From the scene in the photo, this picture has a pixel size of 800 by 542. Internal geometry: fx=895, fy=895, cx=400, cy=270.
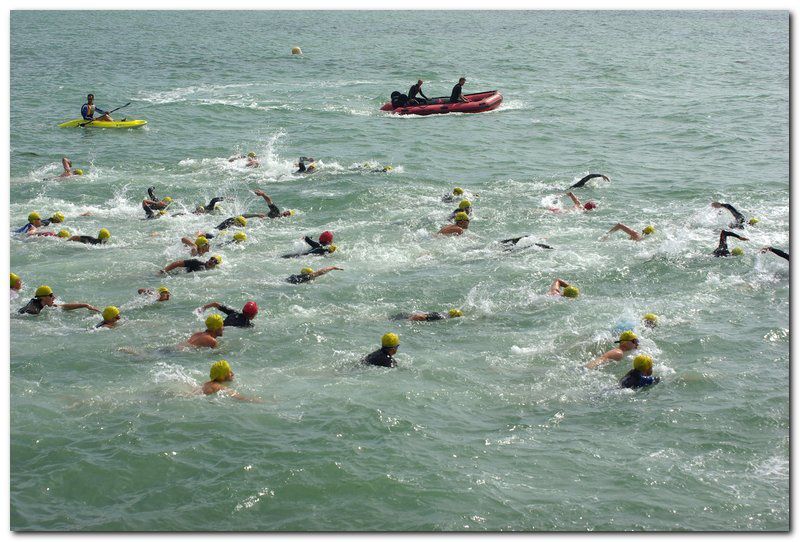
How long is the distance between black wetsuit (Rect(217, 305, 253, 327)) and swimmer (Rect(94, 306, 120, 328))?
1.83m

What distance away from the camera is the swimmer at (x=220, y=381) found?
42.1 feet

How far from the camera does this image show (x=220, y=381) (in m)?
13.1

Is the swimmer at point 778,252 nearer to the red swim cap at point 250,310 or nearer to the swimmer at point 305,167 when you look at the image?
the red swim cap at point 250,310

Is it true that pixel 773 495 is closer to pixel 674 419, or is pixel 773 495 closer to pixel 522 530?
pixel 674 419

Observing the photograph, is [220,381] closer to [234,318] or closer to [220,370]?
[220,370]

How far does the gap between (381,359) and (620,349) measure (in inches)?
150

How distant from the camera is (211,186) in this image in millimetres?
25688

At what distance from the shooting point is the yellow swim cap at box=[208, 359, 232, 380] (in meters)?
13.0

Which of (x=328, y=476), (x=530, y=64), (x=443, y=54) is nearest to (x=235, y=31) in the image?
(x=443, y=54)

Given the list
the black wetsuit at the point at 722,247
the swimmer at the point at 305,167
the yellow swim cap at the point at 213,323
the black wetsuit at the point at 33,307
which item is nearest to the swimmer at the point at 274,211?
the swimmer at the point at 305,167

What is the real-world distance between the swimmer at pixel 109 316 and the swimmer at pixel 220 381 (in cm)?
321

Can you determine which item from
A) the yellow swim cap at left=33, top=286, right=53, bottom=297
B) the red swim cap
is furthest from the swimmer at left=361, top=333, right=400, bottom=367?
the yellow swim cap at left=33, top=286, right=53, bottom=297

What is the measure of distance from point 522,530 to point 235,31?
231 ft

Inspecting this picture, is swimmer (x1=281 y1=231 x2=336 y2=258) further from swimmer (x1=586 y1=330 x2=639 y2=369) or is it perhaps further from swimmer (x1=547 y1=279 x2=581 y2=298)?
swimmer (x1=586 y1=330 x2=639 y2=369)
